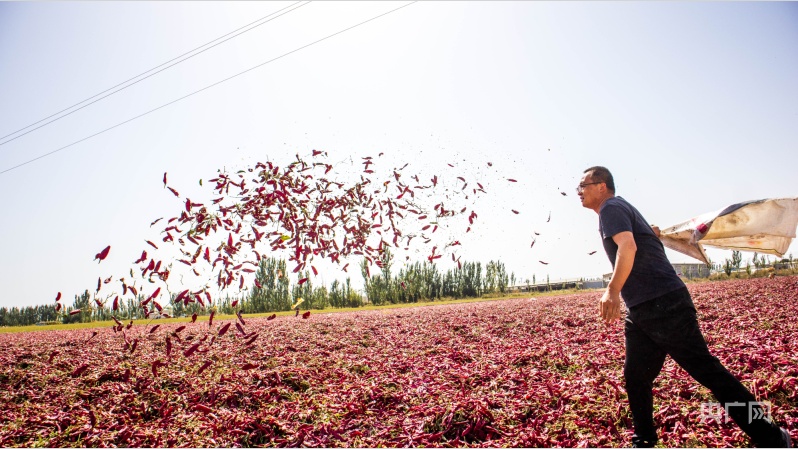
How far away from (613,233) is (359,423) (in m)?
3.43

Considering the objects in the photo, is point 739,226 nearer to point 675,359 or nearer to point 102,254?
point 675,359

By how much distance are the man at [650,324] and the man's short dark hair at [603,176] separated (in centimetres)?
3

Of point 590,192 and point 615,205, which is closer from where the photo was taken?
point 615,205

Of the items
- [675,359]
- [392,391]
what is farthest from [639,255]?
[392,391]

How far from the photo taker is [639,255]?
3.51 meters

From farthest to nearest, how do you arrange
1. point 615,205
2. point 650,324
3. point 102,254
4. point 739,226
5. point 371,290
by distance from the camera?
point 371,290, point 102,254, point 739,226, point 615,205, point 650,324

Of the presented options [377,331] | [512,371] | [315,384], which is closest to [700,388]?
[512,371]

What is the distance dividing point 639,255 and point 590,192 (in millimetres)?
688

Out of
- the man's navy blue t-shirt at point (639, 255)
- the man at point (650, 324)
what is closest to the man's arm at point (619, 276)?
the man at point (650, 324)

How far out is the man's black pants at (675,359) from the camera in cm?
298

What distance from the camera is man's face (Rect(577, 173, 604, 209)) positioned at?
383 centimetres

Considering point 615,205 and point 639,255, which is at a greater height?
point 615,205

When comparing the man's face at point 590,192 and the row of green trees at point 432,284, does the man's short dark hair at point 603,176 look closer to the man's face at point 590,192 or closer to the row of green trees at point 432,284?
the man's face at point 590,192

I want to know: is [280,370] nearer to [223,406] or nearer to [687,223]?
[223,406]
